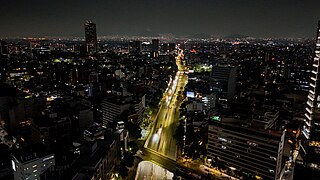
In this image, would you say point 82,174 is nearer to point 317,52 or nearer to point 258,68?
point 317,52

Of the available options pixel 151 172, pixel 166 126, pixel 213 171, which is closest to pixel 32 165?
pixel 151 172

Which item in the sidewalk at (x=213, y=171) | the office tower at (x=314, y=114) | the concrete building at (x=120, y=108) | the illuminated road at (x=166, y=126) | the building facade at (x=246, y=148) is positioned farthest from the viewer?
the concrete building at (x=120, y=108)

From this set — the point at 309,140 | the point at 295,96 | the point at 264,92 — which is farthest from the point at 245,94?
the point at 309,140

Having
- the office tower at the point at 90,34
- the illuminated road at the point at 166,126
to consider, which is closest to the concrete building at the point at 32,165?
the illuminated road at the point at 166,126

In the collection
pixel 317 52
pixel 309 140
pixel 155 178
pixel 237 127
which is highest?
pixel 317 52

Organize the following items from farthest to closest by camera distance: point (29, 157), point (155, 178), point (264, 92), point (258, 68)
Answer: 1. point (258, 68)
2. point (264, 92)
3. point (155, 178)
4. point (29, 157)

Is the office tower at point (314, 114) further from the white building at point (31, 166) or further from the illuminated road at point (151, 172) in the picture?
the white building at point (31, 166)

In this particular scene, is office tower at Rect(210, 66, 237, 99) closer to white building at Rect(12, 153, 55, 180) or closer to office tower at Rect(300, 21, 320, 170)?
office tower at Rect(300, 21, 320, 170)

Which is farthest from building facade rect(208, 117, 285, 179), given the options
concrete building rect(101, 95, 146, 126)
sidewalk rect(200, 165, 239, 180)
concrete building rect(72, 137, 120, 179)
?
concrete building rect(101, 95, 146, 126)

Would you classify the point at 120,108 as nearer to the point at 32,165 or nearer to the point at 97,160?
the point at 97,160
